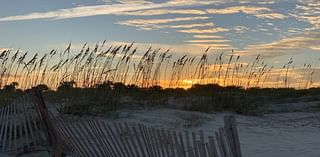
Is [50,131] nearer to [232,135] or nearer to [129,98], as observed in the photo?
[232,135]

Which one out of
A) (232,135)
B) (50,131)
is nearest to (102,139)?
(50,131)

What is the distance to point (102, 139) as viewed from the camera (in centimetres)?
410

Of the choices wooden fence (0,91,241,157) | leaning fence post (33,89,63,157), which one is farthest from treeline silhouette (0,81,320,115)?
leaning fence post (33,89,63,157)

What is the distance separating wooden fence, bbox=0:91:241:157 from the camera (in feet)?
10.7

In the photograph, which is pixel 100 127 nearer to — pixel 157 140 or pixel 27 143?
pixel 157 140

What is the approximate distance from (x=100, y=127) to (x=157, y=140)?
2.33ft

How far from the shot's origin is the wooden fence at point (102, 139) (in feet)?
10.7

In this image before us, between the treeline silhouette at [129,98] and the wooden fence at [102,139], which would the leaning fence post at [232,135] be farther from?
the treeline silhouette at [129,98]

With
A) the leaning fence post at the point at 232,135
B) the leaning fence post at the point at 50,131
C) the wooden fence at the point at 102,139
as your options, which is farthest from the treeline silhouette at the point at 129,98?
the leaning fence post at the point at 232,135

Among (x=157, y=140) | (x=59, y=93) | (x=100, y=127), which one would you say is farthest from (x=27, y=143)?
(x=59, y=93)

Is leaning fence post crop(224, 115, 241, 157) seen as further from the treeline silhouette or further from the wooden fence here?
the treeline silhouette

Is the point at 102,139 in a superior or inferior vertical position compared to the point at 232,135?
inferior

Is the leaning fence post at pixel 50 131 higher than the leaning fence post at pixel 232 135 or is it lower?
lower

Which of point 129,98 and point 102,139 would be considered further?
point 129,98
